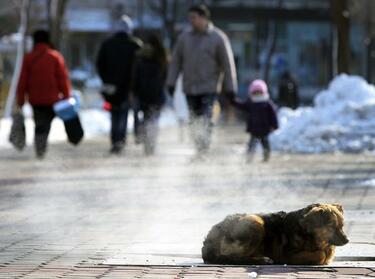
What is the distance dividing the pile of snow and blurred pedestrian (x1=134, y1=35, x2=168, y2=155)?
2.17 m

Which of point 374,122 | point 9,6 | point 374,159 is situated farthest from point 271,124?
point 9,6

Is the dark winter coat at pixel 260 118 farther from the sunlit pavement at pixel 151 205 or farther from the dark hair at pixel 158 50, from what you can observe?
the dark hair at pixel 158 50

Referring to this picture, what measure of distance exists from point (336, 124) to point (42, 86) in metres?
5.64

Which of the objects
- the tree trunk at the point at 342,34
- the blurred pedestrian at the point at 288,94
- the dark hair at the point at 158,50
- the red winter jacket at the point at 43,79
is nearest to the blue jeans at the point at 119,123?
the dark hair at the point at 158,50

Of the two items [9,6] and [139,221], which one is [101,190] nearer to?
[139,221]

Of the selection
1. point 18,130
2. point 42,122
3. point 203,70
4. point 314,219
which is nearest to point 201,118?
point 203,70

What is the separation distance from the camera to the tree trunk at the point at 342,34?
28.2m

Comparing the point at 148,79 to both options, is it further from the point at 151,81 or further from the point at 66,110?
the point at 66,110

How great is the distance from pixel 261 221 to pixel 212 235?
11.8 inches

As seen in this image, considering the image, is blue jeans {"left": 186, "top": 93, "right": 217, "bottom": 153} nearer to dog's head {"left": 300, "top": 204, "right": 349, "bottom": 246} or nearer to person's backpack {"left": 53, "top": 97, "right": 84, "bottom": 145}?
person's backpack {"left": 53, "top": 97, "right": 84, "bottom": 145}

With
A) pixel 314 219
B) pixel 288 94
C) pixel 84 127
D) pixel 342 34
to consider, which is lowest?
pixel 84 127

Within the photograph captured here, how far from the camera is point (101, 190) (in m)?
12.3

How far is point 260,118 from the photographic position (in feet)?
55.5

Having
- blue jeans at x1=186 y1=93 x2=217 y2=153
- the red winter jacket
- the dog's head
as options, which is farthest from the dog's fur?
the red winter jacket
